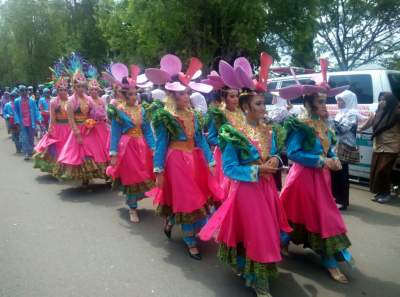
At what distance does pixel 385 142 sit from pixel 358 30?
19.9 meters

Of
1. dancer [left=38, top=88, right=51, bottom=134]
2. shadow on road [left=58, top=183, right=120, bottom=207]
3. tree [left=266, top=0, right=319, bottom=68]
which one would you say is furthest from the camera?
tree [left=266, top=0, right=319, bottom=68]

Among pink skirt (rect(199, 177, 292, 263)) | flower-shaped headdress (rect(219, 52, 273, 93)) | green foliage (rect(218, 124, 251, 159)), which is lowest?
pink skirt (rect(199, 177, 292, 263))

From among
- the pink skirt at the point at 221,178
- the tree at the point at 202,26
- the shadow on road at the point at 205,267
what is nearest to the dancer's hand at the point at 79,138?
the shadow on road at the point at 205,267

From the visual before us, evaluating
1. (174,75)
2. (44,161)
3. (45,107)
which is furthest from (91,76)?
(45,107)

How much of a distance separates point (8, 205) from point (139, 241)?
9.80ft

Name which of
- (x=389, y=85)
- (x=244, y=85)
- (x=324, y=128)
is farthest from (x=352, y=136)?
(x=244, y=85)

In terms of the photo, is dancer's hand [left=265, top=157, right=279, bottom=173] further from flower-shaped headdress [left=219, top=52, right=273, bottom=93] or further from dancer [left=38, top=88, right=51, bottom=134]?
dancer [left=38, top=88, right=51, bottom=134]

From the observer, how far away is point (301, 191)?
389 cm

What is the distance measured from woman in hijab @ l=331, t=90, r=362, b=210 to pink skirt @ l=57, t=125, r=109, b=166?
4.18 metres

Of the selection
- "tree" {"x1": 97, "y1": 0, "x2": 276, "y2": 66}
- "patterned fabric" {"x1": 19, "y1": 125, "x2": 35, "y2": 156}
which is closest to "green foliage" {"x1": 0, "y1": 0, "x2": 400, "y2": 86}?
"tree" {"x1": 97, "y1": 0, "x2": 276, "y2": 66}

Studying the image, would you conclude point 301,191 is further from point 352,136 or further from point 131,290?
point 352,136

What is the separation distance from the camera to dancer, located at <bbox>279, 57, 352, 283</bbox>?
3730 millimetres

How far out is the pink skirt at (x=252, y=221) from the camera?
3275mm

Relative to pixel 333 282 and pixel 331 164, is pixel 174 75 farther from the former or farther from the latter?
pixel 333 282
